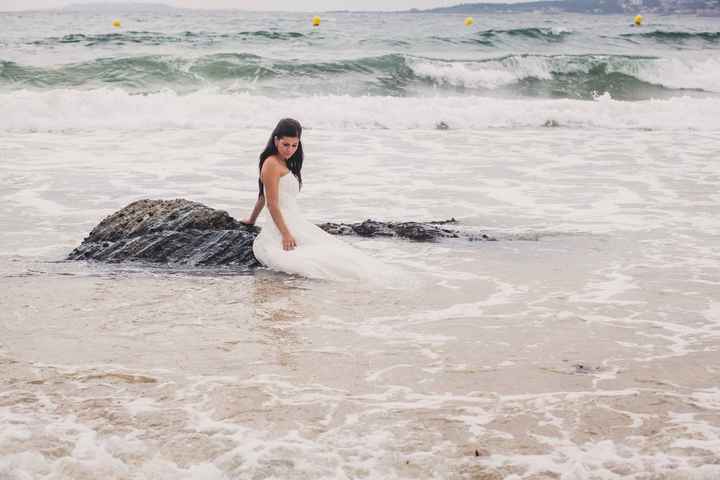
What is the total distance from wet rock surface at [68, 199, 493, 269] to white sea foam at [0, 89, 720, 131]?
9.54 metres

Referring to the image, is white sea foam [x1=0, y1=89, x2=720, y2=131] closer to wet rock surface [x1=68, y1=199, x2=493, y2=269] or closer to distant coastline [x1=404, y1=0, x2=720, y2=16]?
wet rock surface [x1=68, y1=199, x2=493, y2=269]

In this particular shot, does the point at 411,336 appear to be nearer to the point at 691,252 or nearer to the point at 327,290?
the point at 327,290

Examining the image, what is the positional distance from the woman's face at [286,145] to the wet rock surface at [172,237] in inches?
31.6

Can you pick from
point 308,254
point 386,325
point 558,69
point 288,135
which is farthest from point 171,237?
point 558,69

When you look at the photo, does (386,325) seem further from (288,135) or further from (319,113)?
(319,113)

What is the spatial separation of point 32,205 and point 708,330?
7.14m

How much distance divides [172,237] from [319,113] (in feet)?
37.5

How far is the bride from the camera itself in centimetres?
634

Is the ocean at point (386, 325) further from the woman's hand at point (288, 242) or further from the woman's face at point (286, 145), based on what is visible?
the woman's face at point (286, 145)

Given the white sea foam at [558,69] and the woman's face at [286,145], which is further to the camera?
the white sea foam at [558,69]

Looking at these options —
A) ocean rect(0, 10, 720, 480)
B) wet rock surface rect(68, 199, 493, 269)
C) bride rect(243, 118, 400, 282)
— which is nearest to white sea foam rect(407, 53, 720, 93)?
ocean rect(0, 10, 720, 480)

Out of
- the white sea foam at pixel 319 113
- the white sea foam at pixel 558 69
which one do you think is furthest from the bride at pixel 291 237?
the white sea foam at pixel 558 69

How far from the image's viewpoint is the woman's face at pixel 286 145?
6.55 meters

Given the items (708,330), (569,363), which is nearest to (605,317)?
(708,330)
